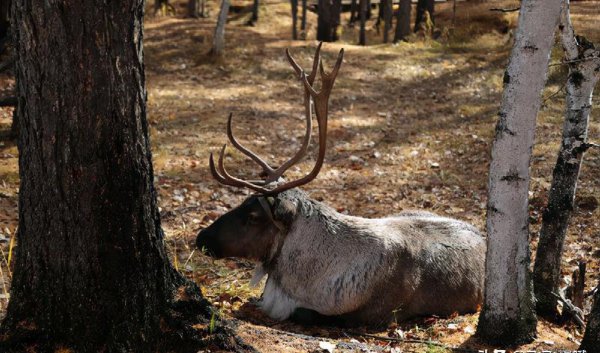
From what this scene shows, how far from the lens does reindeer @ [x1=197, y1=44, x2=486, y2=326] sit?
6.27 metres

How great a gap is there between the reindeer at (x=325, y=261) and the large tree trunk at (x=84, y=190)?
2.30m

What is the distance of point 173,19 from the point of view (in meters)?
23.4

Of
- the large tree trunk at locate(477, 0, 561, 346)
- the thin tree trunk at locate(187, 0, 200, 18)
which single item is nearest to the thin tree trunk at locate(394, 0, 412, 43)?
the thin tree trunk at locate(187, 0, 200, 18)

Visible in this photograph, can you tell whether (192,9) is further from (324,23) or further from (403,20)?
(403,20)

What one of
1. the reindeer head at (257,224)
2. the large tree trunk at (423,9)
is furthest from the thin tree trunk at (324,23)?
the reindeer head at (257,224)

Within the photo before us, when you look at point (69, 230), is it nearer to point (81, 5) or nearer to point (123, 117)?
point (123, 117)

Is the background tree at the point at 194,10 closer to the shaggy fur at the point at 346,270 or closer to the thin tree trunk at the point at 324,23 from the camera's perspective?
the thin tree trunk at the point at 324,23

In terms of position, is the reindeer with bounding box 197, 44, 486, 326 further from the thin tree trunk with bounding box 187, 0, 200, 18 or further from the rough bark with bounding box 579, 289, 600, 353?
the thin tree trunk with bounding box 187, 0, 200, 18

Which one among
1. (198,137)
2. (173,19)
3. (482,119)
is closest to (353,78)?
(482,119)

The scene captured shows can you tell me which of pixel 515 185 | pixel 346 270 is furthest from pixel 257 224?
pixel 515 185

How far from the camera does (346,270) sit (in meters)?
6.29

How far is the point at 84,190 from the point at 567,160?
395 centimetres

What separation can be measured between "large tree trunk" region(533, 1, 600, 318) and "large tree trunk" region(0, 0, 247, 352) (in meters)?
3.44

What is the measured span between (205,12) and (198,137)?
15445mm
